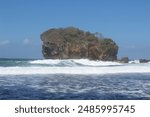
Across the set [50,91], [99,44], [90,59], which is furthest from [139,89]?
[99,44]

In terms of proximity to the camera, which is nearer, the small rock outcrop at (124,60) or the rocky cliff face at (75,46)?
the small rock outcrop at (124,60)

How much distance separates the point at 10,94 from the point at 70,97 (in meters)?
2.69

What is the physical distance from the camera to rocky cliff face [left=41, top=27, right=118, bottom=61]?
219ft

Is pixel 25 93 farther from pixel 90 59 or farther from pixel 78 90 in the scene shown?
pixel 90 59

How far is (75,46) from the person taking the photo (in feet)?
222

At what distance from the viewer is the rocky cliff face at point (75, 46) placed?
219 feet

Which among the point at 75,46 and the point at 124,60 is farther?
the point at 75,46

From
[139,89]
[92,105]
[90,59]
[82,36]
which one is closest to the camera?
[92,105]

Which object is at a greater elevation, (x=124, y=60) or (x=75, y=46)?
(x=75, y=46)

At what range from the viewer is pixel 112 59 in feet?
224

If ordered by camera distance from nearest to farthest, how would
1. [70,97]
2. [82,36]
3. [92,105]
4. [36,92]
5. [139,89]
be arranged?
[92,105]
[70,97]
[36,92]
[139,89]
[82,36]

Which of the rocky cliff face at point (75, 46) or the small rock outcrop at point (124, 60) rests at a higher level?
the rocky cliff face at point (75, 46)

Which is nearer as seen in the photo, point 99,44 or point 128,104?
point 128,104

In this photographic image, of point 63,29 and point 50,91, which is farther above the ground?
point 63,29
